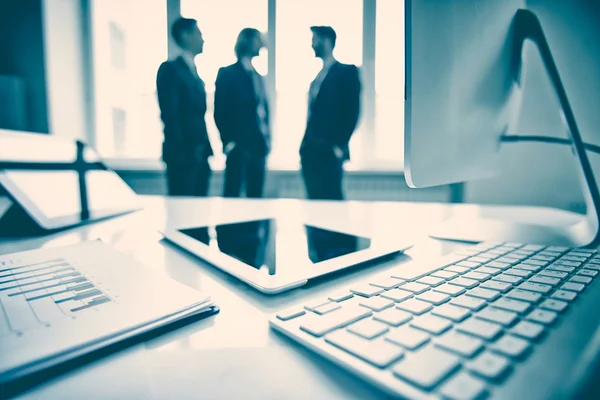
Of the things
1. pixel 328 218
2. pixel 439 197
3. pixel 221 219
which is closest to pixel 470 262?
pixel 328 218

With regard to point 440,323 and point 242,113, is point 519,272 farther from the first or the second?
point 242,113

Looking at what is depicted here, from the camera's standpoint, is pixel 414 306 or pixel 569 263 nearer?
pixel 414 306

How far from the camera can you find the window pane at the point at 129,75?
3375 mm

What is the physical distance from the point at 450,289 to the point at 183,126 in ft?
7.14

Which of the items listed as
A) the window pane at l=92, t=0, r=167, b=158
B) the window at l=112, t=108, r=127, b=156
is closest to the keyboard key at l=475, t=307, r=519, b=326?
the window pane at l=92, t=0, r=167, b=158

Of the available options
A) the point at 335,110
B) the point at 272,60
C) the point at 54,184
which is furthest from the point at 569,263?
the point at 272,60

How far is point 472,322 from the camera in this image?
22cm

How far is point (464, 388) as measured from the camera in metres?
0.16

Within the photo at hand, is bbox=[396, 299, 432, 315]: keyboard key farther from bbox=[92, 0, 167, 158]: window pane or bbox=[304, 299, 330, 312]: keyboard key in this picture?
bbox=[92, 0, 167, 158]: window pane

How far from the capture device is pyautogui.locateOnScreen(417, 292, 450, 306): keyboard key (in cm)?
26

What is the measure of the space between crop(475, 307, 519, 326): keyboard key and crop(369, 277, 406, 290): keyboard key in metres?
0.07

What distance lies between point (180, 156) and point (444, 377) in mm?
2255

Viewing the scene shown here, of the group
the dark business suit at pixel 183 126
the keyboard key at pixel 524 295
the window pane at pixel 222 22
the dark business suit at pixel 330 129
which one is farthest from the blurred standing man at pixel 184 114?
the keyboard key at pixel 524 295

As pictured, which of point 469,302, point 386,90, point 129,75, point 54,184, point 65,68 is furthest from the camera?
point 129,75
